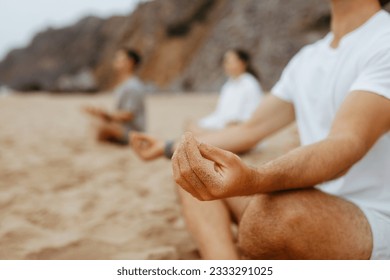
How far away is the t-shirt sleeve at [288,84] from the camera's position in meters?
1.79

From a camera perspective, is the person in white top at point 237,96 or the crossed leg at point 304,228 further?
the person in white top at point 237,96

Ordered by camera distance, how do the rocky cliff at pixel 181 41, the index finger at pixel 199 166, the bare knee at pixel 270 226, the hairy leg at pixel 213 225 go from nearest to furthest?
the index finger at pixel 199 166
the bare knee at pixel 270 226
the hairy leg at pixel 213 225
the rocky cliff at pixel 181 41

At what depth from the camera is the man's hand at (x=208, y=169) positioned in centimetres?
103

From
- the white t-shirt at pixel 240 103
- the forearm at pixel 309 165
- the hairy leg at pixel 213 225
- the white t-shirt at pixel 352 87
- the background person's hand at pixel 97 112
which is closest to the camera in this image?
the forearm at pixel 309 165

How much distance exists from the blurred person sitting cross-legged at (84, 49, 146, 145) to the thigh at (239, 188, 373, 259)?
3.57m

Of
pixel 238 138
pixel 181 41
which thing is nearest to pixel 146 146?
pixel 238 138

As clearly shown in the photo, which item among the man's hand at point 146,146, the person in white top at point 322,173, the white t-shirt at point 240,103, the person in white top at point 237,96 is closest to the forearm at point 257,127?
the person in white top at point 322,173

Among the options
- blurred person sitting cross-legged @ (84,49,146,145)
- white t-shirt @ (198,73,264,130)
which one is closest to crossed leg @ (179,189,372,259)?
white t-shirt @ (198,73,264,130)

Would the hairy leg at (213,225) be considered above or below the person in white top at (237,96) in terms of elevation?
below

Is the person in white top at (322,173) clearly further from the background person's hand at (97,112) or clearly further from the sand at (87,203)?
the background person's hand at (97,112)

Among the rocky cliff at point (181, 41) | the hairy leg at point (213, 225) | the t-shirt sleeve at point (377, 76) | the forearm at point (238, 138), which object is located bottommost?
the hairy leg at point (213, 225)

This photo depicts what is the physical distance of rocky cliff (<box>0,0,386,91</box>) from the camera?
592 inches

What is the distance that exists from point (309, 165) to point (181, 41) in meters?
18.5
